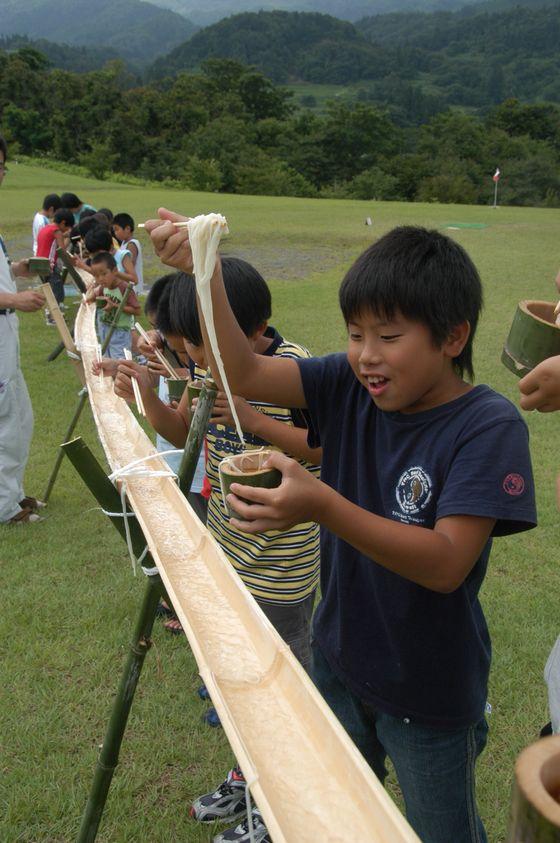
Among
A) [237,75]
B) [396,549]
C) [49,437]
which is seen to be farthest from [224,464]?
[237,75]

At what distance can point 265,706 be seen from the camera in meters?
1.36

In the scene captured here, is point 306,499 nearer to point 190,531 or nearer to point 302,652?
point 190,531

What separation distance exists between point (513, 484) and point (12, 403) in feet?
13.4

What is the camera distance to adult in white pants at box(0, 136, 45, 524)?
471 cm

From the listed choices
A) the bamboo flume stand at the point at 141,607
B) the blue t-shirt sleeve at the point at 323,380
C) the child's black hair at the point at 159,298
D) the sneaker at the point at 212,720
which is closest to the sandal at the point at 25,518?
the child's black hair at the point at 159,298

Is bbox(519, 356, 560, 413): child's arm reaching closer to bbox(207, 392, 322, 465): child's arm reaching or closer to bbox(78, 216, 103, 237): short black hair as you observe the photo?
bbox(207, 392, 322, 465): child's arm reaching

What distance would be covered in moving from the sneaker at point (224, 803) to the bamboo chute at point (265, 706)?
3.85 feet

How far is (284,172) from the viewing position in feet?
171

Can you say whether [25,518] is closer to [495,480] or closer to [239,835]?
[239,835]

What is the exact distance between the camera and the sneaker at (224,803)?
2.63 meters

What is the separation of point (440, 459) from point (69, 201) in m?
11.3

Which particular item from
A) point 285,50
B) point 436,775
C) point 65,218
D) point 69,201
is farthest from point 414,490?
point 285,50

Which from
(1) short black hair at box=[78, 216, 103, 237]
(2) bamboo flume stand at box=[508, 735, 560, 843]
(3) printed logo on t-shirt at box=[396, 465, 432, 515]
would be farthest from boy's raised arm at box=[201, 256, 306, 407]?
(1) short black hair at box=[78, 216, 103, 237]

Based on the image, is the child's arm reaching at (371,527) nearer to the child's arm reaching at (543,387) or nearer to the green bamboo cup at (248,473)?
the green bamboo cup at (248,473)
